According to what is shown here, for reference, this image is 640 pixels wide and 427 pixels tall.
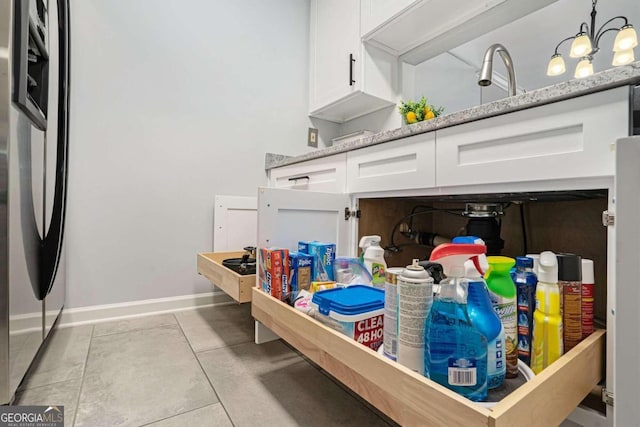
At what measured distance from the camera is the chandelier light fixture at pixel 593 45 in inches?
47.9

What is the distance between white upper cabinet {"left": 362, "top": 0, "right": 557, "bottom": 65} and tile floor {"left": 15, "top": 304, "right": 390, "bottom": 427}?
165cm

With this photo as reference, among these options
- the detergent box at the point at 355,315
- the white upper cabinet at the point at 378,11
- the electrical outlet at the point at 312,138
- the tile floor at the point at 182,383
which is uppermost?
the white upper cabinet at the point at 378,11

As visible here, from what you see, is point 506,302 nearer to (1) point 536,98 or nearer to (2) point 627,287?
(2) point 627,287

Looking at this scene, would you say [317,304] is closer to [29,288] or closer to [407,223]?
[29,288]

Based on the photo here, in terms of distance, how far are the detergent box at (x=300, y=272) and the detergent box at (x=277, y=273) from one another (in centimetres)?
2

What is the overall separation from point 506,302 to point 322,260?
0.52 meters

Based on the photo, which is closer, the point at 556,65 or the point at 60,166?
the point at 60,166

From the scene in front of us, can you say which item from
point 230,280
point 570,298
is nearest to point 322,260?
point 230,280

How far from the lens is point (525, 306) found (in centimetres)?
66

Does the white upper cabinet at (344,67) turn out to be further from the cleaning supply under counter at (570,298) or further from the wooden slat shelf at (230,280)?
the cleaning supply under counter at (570,298)

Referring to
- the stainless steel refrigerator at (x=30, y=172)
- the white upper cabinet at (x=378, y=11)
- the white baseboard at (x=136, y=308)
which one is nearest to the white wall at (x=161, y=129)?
the white baseboard at (x=136, y=308)

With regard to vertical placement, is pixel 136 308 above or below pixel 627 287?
below

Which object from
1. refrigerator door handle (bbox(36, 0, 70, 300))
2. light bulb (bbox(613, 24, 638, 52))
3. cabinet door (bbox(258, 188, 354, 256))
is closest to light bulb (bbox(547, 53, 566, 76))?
light bulb (bbox(613, 24, 638, 52))

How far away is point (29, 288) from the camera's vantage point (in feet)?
2.63
